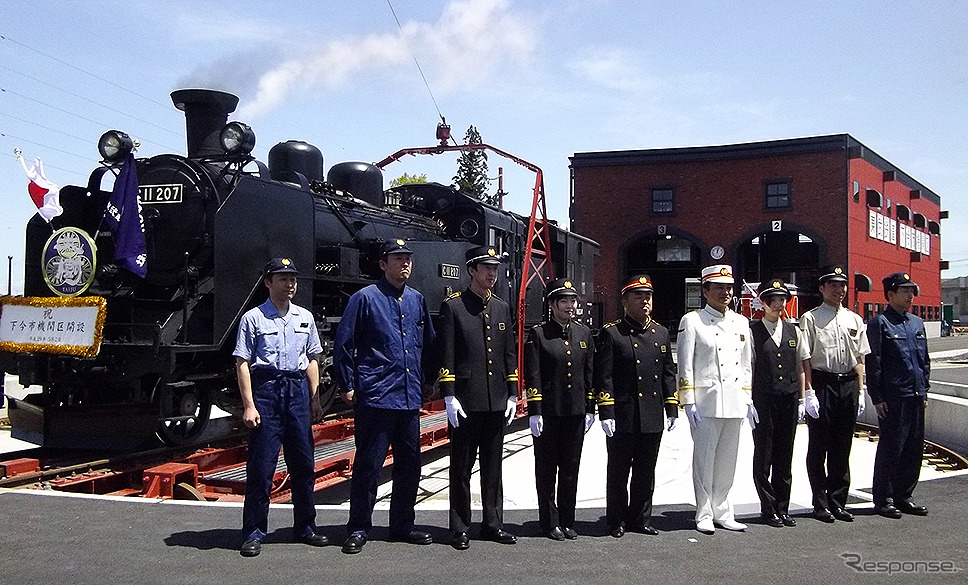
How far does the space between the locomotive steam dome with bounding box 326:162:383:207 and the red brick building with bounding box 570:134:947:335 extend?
19777 mm

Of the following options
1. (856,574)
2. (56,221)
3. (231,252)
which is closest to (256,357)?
(231,252)

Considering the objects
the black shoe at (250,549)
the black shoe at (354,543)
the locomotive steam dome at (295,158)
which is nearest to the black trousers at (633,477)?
the black shoe at (354,543)

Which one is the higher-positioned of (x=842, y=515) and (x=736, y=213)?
(x=736, y=213)

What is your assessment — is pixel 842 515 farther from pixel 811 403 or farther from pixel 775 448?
pixel 811 403

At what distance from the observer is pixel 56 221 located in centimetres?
760

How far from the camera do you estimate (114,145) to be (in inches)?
289

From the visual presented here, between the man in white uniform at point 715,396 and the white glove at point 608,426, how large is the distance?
1.67ft

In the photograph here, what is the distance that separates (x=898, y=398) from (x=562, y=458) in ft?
8.13

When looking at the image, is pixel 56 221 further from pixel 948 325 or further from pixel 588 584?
pixel 948 325

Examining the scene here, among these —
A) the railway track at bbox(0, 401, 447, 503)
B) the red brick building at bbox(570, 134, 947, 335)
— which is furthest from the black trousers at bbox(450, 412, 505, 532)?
the red brick building at bbox(570, 134, 947, 335)

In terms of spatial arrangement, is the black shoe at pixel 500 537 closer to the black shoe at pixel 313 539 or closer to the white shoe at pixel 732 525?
the black shoe at pixel 313 539

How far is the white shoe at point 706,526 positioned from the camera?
5055 millimetres

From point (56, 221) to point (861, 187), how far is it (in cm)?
2938

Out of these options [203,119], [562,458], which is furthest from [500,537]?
[203,119]
